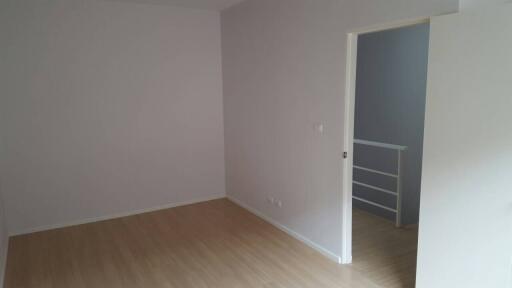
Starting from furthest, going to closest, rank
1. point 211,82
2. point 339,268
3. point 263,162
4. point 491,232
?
point 211,82 < point 263,162 < point 339,268 < point 491,232

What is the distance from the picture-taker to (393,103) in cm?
484

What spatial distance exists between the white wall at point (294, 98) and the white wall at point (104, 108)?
1.73 feet

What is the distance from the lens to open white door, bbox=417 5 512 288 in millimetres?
2031

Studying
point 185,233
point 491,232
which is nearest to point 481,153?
point 491,232

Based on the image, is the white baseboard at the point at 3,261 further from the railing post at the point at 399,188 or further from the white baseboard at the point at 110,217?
the railing post at the point at 399,188

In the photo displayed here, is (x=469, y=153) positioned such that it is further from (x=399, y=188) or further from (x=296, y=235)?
(x=296, y=235)

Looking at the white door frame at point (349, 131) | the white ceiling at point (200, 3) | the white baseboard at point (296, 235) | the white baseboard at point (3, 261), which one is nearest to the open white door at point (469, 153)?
the white door frame at point (349, 131)

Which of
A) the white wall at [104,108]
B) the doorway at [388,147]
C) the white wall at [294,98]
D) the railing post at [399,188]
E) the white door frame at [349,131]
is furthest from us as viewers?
the railing post at [399,188]

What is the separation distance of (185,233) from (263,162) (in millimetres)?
1225

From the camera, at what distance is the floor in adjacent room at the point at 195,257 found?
3.07m

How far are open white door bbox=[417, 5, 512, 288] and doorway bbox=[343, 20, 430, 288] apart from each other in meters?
0.84

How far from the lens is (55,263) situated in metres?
3.41

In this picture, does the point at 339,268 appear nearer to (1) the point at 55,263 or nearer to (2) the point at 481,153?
(2) the point at 481,153

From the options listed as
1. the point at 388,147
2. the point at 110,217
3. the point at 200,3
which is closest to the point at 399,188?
the point at 388,147
